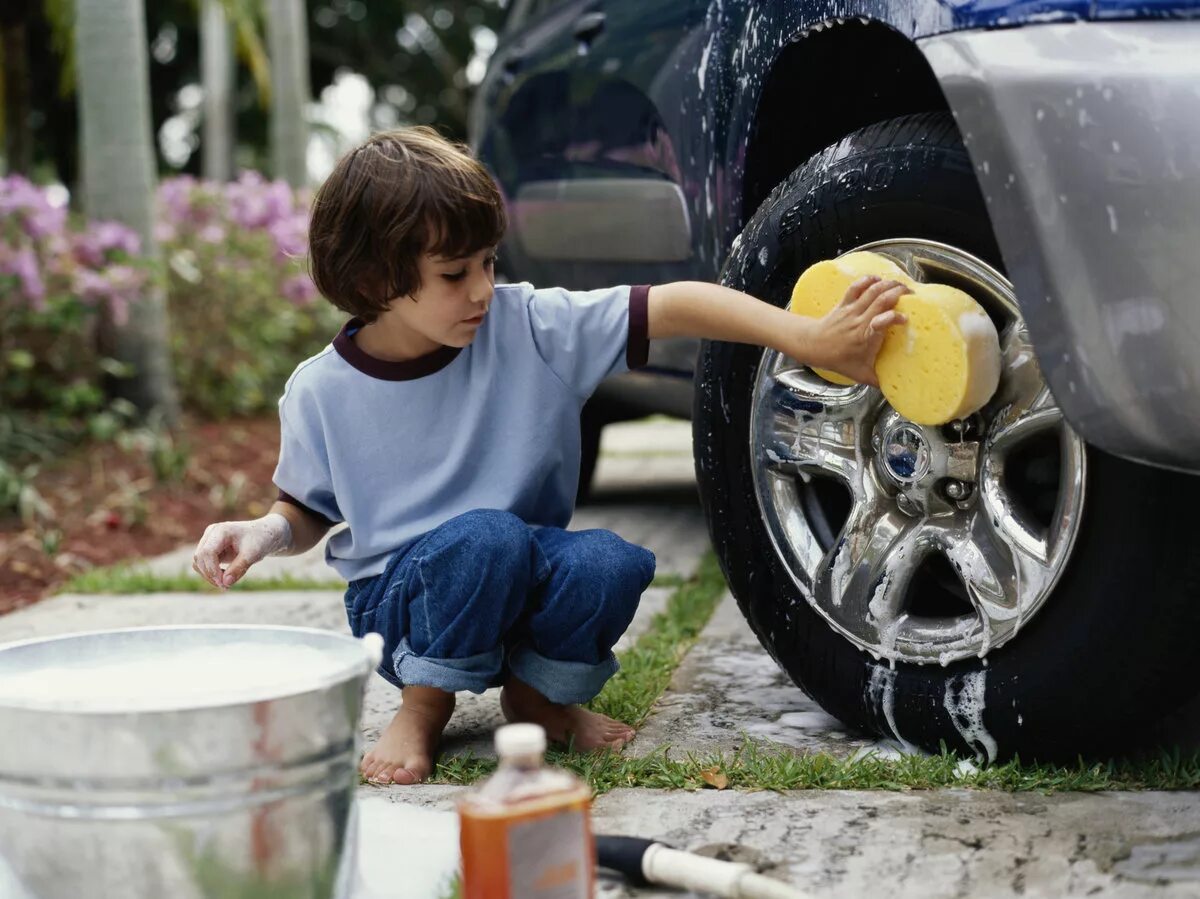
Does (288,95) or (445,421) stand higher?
(288,95)

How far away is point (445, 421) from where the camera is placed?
2279mm

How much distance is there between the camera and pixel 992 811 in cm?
187

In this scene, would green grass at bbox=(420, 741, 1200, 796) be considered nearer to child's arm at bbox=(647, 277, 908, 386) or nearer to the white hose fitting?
the white hose fitting

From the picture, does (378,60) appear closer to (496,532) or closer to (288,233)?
(288,233)

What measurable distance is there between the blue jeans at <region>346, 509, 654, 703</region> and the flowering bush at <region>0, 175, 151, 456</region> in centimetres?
354

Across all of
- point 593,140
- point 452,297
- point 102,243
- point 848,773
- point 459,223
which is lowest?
point 848,773

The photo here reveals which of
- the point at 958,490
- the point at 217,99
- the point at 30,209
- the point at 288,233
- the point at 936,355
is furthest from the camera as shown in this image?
the point at 217,99

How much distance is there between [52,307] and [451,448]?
12.1ft

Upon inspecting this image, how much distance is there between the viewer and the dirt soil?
4.14 metres

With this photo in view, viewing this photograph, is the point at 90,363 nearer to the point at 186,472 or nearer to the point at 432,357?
the point at 186,472

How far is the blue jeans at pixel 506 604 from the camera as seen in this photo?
7.00ft

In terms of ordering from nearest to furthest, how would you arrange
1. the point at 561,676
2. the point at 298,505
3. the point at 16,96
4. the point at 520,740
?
the point at 520,740 < the point at 561,676 < the point at 298,505 < the point at 16,96

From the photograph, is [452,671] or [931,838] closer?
[931,838]

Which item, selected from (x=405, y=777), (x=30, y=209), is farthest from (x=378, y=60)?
(x=405, y=777)
